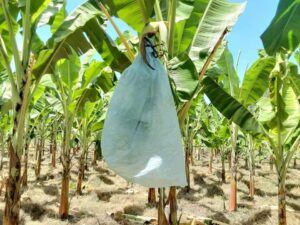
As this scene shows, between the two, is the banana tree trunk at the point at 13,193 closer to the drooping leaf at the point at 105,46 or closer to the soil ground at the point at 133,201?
the drooping leaf at the point at 105,46

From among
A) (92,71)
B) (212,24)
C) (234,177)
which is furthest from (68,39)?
(234,177)

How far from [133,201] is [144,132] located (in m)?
8.39

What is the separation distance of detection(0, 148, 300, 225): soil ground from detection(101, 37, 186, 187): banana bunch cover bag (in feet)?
19.4

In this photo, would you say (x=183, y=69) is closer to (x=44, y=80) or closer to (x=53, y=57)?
(x=53, y=57)

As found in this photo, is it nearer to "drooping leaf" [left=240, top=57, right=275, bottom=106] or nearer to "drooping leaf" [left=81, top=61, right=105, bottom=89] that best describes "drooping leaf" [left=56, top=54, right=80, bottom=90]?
"drooping leaf" [left=81, top=61, right=105, bottom=89]

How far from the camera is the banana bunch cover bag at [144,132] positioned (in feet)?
5.95

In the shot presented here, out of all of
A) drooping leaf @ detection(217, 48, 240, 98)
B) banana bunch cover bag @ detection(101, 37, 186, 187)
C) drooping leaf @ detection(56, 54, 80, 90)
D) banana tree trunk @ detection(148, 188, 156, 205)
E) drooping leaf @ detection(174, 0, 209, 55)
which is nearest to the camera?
banana bunch cover bag @ detection(101, 37, 186, 187)

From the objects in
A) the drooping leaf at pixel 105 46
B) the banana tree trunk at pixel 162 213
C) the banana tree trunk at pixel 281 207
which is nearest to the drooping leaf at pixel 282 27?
the banana tree trunk at pixel 162 213

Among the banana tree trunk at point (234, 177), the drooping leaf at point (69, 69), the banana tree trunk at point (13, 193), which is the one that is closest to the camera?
the banana tree trunk at point (13, 193)

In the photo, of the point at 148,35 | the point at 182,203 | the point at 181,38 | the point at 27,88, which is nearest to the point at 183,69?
the point at 148,35

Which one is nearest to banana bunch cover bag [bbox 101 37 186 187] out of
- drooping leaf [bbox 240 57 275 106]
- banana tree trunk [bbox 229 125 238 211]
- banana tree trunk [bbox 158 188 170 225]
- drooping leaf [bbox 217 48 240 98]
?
banana tree trunk [bbox 158 188 170 225]

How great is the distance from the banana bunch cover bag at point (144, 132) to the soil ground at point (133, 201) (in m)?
5.90

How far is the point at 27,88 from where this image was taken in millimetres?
3863

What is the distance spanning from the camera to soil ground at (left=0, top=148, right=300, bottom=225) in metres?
8.18
